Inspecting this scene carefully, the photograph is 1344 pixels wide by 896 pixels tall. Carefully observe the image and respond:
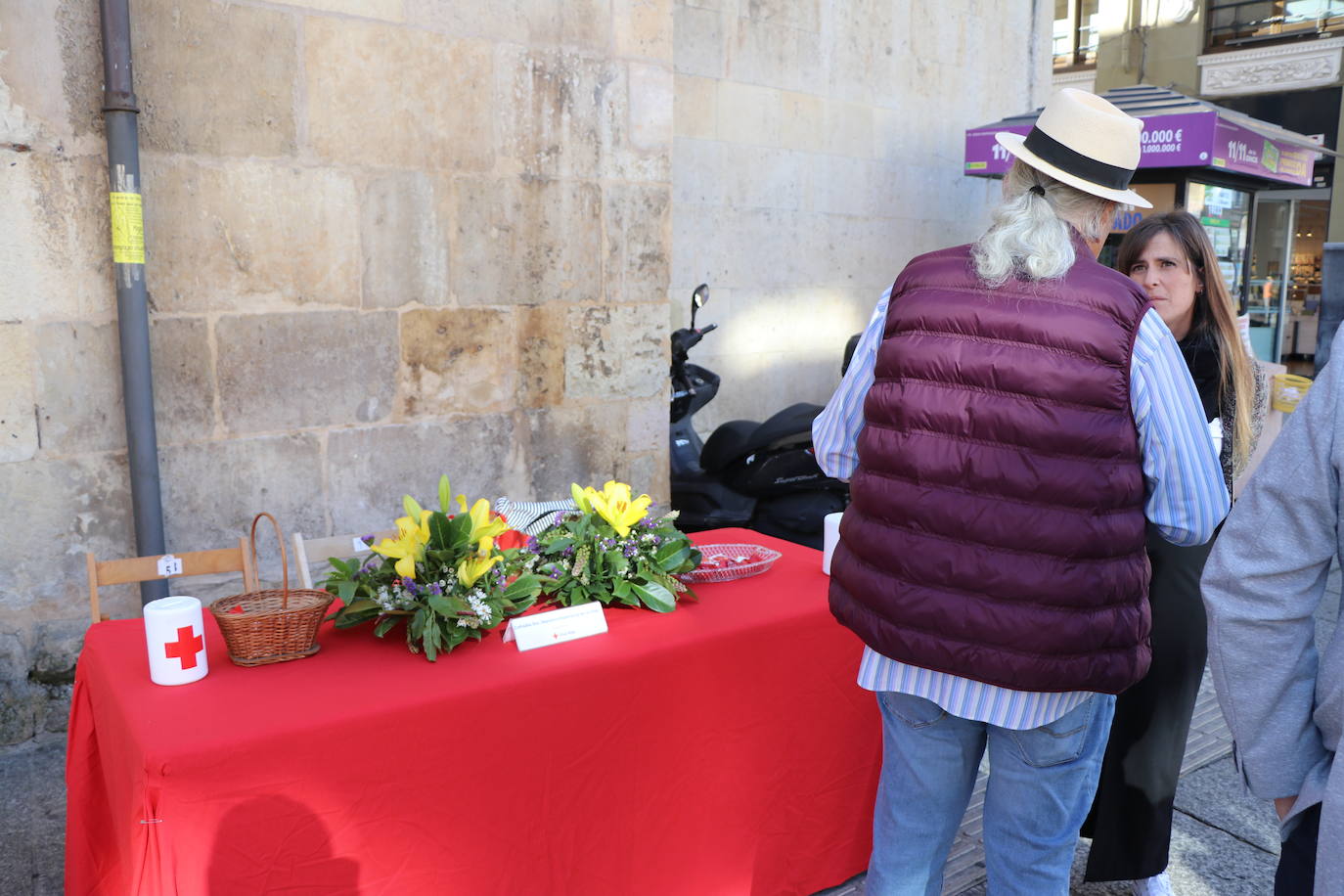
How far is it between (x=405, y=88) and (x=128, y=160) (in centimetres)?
98

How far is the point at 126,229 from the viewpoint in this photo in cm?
325

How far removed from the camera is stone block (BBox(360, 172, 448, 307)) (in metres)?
3.76

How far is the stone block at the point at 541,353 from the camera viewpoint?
13.6 feet

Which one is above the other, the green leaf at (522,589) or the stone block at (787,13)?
the stone block at (787,13)

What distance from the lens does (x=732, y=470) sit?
5.26 m

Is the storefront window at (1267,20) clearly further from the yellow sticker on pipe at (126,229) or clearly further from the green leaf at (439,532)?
the green leaf at (439,532)

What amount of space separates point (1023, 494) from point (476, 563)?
3.80ft

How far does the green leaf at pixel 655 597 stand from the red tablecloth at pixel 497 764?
3 centimetres

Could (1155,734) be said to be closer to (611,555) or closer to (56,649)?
(611,555)

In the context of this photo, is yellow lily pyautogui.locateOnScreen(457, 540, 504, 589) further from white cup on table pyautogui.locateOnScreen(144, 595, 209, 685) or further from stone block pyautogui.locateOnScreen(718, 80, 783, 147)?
stone block pyautogui.locateOnScreen(718, 80, 783, 147)

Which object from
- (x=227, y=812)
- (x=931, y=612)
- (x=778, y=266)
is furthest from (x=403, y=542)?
(x=778, y=266)

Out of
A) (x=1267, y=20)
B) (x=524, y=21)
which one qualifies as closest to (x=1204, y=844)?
(x=524, y=21)

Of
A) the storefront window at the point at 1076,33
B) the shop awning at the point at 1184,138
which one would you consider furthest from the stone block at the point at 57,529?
the storefront window at the point at 1076,33

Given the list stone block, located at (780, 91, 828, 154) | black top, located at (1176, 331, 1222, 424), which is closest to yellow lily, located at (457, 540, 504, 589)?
black top, located at (1176, 331, 1222, 424)
